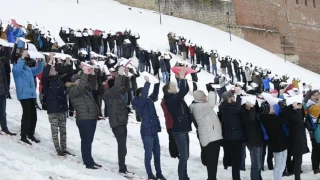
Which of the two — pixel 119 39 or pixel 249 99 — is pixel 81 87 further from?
pixel 119 39

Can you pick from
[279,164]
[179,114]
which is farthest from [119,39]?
[279,164]

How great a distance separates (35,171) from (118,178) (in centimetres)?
111

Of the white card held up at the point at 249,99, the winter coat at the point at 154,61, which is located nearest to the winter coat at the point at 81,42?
the winter coat at the point at 154,61

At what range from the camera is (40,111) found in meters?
9.90

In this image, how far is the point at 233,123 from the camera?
6906 mm

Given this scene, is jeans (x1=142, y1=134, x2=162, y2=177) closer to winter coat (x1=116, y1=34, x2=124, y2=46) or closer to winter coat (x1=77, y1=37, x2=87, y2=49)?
winter coat (x1=77, y1=37, x2=87, y2=49)

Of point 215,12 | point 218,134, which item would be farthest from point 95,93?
point 215,12

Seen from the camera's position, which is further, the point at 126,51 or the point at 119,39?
the point at 119,39

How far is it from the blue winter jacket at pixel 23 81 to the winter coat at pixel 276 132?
11.0 feet

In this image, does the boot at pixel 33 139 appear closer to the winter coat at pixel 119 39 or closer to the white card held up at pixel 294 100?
the white card held up at pixel 294 100

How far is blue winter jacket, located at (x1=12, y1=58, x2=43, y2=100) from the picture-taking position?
7418 millimetres

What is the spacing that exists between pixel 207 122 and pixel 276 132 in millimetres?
998

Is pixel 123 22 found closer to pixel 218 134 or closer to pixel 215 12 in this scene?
pixel 215 12

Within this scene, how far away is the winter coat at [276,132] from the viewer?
6.84m
